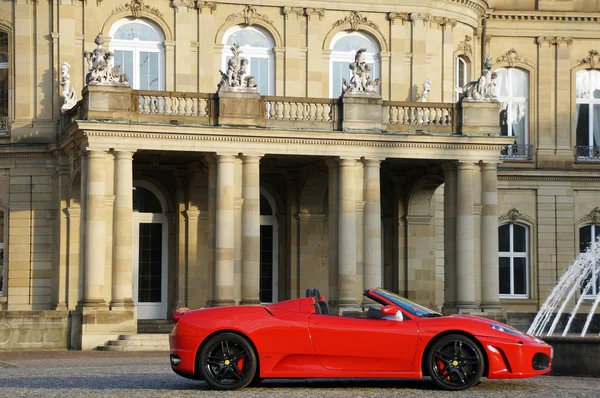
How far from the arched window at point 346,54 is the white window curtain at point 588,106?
10.0m

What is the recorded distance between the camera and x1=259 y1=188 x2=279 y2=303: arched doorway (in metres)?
→ 42.8

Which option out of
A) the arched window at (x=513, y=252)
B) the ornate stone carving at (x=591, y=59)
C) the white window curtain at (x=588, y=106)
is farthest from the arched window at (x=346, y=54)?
the white window curtain at (x=588, y=106)

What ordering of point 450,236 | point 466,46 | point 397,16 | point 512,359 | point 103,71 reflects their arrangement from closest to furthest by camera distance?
point 512,359, point 103,71, point 450,236, point 397,16, point 466,46

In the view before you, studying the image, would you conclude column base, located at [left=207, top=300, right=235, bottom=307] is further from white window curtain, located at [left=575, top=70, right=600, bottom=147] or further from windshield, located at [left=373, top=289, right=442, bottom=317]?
white window curtain, located at [left=575, top=70, right=600, bottom=147]

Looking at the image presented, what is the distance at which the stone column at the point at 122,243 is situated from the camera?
35125 mm

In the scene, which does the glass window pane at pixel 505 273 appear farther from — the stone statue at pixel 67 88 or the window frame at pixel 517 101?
the stone statue at pixel 67 88

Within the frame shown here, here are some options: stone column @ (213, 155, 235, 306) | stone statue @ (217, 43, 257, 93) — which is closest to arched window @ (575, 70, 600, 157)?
stone statue @ (217, 43, 257, 93)

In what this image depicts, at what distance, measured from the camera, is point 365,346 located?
58.3 ft

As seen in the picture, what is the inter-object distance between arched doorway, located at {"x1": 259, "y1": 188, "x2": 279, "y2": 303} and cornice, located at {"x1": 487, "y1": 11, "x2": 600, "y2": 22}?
11.1 metres

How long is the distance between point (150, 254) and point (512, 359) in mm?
25215

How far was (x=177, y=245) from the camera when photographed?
136 feet

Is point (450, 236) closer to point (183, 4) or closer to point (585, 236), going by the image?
point (183, 4)

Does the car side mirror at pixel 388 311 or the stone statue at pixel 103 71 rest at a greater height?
the stone statue at pixel 103 71

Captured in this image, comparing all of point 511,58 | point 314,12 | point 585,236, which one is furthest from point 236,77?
point 585,236
